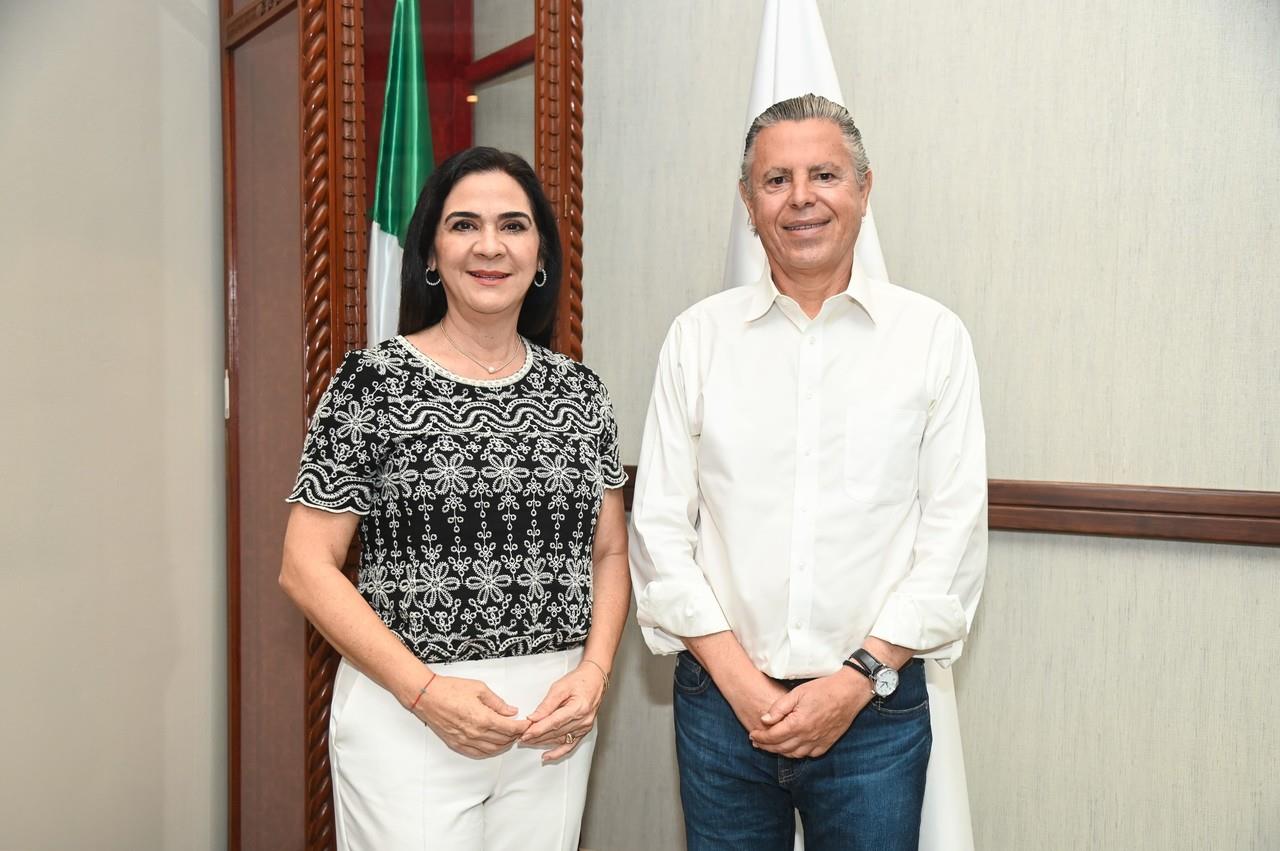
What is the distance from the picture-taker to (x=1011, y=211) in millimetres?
1952

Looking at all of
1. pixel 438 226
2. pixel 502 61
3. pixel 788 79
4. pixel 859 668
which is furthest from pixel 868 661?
pixel 502 61

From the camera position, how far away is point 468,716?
144 cm

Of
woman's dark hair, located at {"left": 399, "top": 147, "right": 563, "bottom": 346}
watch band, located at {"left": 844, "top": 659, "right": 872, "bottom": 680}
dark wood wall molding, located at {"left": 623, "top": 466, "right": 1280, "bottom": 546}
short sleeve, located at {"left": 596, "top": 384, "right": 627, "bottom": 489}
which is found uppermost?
woman's dark hair, located at {"left": 399, "top": 147, "right": 563, "bottom": 346}

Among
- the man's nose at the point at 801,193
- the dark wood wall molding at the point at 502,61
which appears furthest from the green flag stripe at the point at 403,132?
the man's nose at the point at 801,193

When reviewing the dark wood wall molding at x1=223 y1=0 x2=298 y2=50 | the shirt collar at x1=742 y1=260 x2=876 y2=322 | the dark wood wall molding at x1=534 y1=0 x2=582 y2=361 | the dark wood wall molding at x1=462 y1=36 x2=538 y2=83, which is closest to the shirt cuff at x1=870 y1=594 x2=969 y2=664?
the shirt collar at x1=742 y1=260 x2=876 y2=322

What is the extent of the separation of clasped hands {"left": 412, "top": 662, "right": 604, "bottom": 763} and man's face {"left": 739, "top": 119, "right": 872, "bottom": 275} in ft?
2.51

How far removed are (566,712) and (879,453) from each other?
627 mm

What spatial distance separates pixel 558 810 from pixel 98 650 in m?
1.38

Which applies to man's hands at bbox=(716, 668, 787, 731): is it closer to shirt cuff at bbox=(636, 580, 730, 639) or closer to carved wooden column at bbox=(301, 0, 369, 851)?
shirt cuff at bbox=(636, 580, 730, 639)

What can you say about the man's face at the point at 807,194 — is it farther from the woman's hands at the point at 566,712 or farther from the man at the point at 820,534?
the woman's hands at the point at 566,712

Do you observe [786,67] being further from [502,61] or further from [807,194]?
[502,61]

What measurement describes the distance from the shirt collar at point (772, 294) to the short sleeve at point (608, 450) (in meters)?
0.29

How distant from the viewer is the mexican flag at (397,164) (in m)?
2.06

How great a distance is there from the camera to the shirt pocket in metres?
1.54
